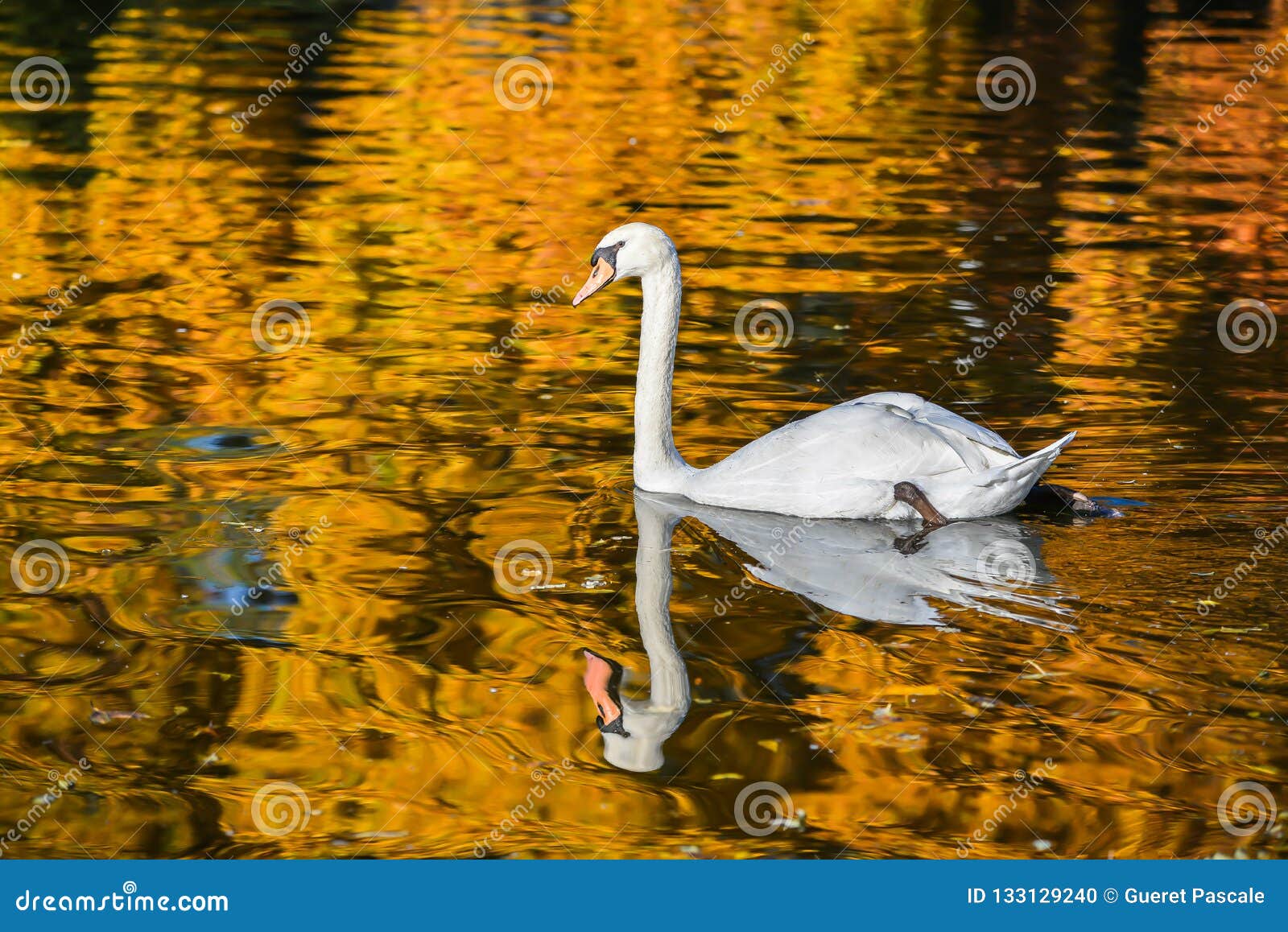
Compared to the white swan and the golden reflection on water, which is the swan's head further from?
the golden reflection on water

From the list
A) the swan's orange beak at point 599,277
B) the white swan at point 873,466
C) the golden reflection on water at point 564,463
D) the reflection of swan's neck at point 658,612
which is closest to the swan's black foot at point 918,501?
the white swan at point 873,466

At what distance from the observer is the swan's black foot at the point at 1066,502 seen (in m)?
8.58

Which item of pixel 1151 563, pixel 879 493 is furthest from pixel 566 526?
pixel 1151 563

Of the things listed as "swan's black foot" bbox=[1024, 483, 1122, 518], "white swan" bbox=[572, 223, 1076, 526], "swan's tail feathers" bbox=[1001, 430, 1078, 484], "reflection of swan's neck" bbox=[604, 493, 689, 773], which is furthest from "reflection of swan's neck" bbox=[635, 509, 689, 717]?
"swan's black foot" bbox=[1024, 483, 1122, 518]

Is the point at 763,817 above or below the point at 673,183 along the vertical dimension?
below

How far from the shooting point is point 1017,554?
8.05m

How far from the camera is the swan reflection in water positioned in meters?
6.79

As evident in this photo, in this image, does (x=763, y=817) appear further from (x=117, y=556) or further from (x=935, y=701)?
(x=117, y=556)

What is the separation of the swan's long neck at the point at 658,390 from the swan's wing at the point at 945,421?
3.10ft

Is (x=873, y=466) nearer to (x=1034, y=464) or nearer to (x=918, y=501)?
(x=918, y=501)

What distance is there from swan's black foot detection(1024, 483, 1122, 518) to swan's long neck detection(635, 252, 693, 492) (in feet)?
5.76

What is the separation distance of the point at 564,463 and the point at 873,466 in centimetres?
194

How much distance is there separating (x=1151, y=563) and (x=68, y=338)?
286 inches

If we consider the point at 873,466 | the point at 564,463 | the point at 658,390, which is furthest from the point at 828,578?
the point at 564,463
